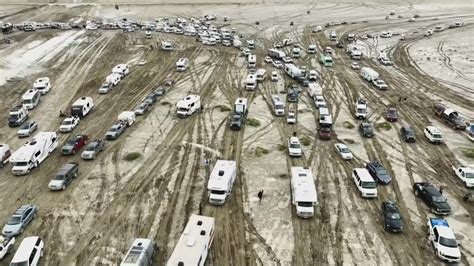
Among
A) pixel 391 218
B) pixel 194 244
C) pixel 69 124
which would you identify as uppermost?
pixel 194 244

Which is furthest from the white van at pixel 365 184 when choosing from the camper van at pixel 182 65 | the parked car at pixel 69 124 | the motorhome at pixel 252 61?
the camper van at pixel 182 65

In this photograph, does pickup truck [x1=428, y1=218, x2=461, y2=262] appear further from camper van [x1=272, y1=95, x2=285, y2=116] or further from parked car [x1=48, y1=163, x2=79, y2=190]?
parked car [x1=48, y1=163, x2=79, y2=190]

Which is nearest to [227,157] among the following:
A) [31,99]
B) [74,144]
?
[74,144]

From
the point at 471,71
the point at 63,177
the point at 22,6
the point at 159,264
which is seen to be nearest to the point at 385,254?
the point at 159,264

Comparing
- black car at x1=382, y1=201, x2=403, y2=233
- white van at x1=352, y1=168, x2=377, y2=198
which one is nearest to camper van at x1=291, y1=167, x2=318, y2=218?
white van at x1=352, y1=168, x2=377, y2=198

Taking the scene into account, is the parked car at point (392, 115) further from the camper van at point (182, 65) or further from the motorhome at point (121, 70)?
the motorhome at point (121, 70)

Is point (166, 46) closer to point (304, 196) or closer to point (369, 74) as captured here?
point (369, 74)
